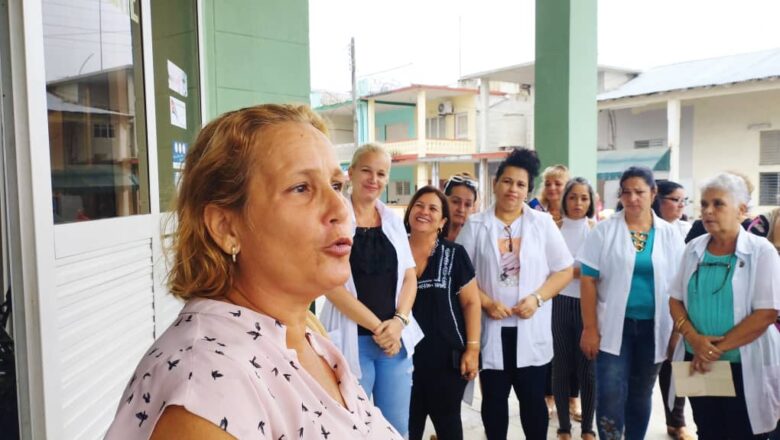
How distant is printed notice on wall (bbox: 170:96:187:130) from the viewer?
3.02m

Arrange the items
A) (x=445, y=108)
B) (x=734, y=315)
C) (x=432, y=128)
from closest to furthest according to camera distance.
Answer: (x=734, y=315)
(x=445, y=108)
(x=432, y=128)

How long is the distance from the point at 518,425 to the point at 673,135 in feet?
40.0

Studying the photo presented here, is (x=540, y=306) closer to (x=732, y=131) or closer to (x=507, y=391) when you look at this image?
(x=507, y=391)

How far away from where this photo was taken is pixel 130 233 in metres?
2.26

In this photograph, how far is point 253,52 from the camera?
3.67 metres

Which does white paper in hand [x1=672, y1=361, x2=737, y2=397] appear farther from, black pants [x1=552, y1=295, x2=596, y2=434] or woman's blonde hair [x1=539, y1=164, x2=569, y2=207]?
woman's blonde hair [x1=539, y1=164, x2=569, y2=207]

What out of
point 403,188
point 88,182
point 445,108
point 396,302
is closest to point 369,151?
point 396,302

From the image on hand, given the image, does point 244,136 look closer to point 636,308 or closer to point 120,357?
point 120,357

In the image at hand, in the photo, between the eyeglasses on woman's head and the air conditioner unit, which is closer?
the eyeglasses on woman's head

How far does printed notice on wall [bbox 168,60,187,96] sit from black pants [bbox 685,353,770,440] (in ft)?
10.3

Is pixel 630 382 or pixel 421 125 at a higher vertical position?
pixel 421 125

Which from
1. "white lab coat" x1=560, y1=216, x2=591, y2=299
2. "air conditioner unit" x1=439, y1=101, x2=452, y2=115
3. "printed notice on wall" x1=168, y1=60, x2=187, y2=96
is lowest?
"white lab coat" x1=560, y1=216, x2=591, y2=299

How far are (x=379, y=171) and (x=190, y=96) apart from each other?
4.60ft

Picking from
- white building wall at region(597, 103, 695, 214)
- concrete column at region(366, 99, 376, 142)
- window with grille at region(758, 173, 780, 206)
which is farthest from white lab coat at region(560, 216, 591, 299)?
concrete column at region(366, 99, 376, 142)
